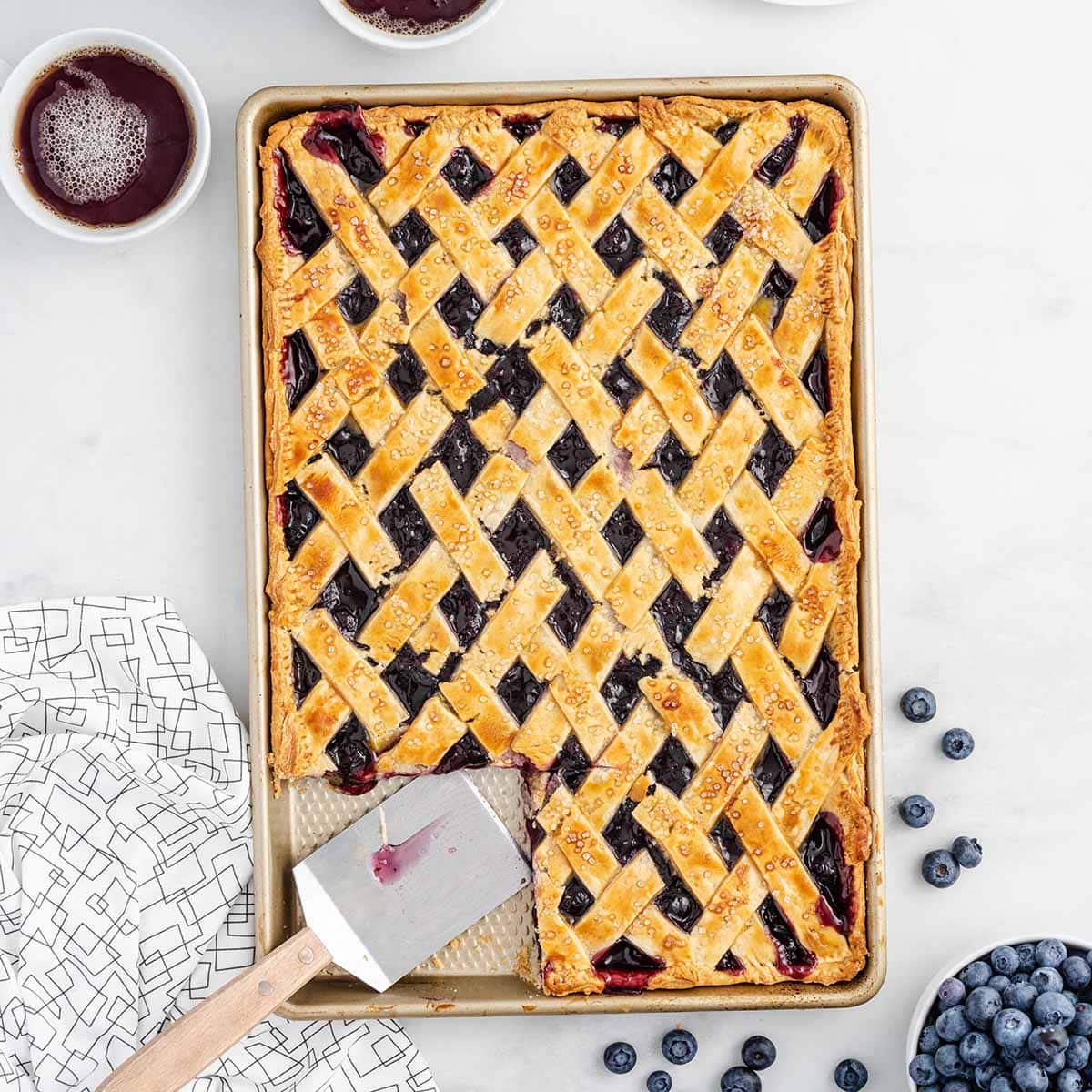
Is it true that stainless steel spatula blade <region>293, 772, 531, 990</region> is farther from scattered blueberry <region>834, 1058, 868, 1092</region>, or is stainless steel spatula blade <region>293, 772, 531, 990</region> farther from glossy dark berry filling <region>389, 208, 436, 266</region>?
glossy dark berry filling <region>389, 208, 436, 266</region>

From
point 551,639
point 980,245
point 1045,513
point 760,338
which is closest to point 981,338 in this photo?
point 980,245

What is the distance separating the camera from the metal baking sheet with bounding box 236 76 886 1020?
64.4 inches

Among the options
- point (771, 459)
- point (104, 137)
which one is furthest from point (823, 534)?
point (104, 137)

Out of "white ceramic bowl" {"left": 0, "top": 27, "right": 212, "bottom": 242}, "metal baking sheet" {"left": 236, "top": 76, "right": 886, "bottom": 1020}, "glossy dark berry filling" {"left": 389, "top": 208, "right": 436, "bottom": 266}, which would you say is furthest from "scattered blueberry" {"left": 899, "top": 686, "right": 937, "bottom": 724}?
"white ceramic bowl" {"left": 0, "top": 27, "right": 212, "bottom": 242}

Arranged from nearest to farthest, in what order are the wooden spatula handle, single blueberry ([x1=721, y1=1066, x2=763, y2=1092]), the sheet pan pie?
the wooden spatula handle < the sheet pan pie < single blueberry ([x1=721, y1=1066, x2=763, y2=1092])

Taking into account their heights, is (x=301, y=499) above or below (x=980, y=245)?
above

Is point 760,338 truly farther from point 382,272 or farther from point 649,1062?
point 649,1062

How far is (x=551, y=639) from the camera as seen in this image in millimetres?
1646

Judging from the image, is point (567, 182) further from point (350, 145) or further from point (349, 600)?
point (349, 600)

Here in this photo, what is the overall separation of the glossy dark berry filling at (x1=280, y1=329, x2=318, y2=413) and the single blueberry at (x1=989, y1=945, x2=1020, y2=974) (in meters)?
1.23

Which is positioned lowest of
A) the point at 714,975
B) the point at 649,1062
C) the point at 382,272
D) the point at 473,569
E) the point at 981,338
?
the point at 649,1062

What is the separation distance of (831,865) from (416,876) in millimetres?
568

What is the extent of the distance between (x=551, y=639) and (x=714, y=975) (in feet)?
1.64

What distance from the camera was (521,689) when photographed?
1.66m
